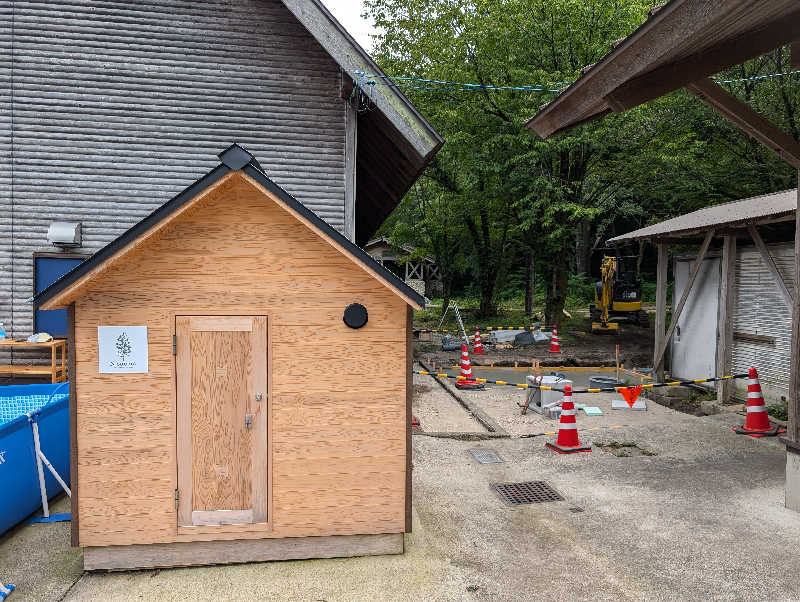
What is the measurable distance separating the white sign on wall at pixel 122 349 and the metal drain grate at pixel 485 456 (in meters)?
5.10

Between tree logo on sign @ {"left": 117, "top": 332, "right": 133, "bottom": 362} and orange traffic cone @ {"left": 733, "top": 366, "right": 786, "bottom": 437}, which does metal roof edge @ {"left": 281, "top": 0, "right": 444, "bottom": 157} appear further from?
orange traffic cone @ {"left": 733, "top": 366, "right": 786, "bottom": 437}

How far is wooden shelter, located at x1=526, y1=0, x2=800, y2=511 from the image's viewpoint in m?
4.92

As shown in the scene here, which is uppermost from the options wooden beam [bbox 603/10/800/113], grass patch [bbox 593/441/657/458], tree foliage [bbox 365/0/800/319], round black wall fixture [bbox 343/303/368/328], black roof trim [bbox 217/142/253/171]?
tree foliage [bbox 365/0/800/319]

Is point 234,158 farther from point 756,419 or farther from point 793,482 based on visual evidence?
point 756,419

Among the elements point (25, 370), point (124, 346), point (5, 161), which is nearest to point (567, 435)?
point (124, 346)

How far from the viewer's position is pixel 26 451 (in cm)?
598

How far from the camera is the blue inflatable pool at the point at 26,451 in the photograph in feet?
18.5

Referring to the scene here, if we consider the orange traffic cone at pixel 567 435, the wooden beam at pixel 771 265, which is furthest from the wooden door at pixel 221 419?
the wooden beam at pixel 771 265

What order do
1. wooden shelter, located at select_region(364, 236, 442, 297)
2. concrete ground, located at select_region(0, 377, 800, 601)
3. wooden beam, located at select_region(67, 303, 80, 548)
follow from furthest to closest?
wooden shelter, located at select_region(364, 236, 442, 297) < wooden beam, located at select_region(67, 303, 80, 548) < concrete ground, located at select_region(0, 377, 800, 601)

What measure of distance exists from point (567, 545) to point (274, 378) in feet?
11.1

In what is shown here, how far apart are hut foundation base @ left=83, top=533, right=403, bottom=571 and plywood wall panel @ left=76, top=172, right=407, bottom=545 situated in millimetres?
→ 107

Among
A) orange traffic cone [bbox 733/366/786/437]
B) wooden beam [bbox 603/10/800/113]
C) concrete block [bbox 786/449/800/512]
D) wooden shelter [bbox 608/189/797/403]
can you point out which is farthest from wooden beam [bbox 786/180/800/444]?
wooden shelter [bbox 608/189/797/403]

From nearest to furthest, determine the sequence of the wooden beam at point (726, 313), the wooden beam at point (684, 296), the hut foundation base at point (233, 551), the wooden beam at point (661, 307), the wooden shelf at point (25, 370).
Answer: the hut foundation base at point (233, 551)
the wooden shelf at point (25, 370)
the wooden beam at point (726, 313)
the wooden beam at point (684, 296)
the wooden beam at point (661, 307)

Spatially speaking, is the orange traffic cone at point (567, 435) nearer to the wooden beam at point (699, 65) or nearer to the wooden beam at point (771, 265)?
the wooden beam at point (699, 65)
